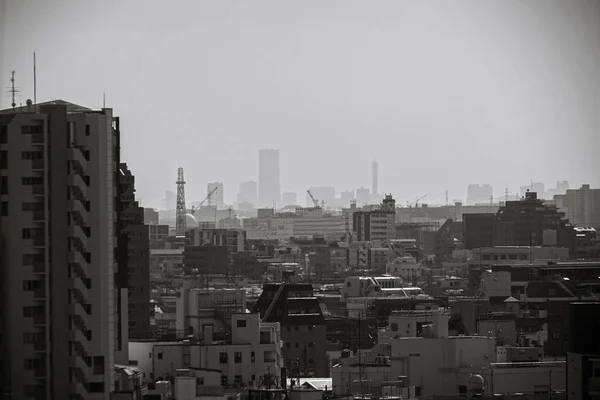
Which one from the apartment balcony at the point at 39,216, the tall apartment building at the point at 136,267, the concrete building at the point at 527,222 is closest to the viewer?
the apartment balcony at the point at 39,216

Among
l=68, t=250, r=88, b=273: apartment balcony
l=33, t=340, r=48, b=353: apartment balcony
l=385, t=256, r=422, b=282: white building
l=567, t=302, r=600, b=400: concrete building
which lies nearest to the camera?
l=33, t=340, r=48, b=353: apartment balcony

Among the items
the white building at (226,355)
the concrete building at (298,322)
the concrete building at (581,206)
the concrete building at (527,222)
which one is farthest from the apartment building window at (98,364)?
the concrete building at (527,222)

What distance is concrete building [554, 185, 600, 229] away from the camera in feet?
259

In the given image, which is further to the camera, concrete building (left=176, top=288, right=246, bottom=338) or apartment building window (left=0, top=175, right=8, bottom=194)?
concrete building (left=176, top=288, right=246, bottom=338)

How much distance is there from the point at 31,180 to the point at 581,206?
6974cm

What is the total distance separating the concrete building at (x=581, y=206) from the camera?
79.0 metres

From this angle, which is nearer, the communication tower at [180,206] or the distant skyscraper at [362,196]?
the communication tower at [180,206]

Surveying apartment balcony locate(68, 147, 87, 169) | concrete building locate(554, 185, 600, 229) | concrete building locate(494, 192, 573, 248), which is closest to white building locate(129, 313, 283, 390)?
apartment balcony locate(68, 147, 87, 169)

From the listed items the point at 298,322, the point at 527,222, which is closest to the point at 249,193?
the point at 527,222

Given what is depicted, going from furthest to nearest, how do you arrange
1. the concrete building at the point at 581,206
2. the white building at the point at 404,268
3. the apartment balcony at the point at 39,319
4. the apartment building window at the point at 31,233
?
the concrete building at the point at 581,206 < the white building at the point at 404,268 < the apartment building window at the point at 31,233 < the apartment balcony at the point at 39,319

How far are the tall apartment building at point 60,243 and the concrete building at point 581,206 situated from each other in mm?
54044

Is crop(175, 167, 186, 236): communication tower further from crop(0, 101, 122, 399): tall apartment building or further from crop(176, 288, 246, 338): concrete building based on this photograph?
crop(0, 101, 122, 399): tall apartment building

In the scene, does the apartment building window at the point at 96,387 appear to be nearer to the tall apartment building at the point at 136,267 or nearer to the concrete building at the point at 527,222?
the tall apartment building at the point at 136,267

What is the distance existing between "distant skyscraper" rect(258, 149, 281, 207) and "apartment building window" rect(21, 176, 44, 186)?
165390 millimetres
